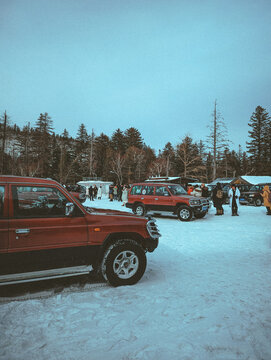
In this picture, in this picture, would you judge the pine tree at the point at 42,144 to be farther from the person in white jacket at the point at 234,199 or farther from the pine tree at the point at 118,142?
the person in white jacket at the point at 234,199

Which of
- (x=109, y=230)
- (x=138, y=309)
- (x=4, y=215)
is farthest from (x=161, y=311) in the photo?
(x=4, y=215)

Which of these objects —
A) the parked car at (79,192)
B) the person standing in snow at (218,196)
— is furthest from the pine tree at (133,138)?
the person standing in snow at (218,196)

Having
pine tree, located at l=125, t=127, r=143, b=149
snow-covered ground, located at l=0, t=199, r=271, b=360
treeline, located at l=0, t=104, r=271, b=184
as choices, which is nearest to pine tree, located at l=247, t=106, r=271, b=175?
treeline, located at l=0, t=104, r=271, b=184

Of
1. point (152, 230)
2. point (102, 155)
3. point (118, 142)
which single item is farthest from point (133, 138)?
point (152, 230)

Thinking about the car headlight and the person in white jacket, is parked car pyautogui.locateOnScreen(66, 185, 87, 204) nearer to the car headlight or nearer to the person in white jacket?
the car headlight

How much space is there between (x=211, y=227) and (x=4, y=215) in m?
8.91

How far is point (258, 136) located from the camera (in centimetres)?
6169

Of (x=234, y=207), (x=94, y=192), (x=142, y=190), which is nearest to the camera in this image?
(x=142, y=190)

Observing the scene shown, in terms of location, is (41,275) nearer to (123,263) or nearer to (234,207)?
(123,263)

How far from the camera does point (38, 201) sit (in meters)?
3.80

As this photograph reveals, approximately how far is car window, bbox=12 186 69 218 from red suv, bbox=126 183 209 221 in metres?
9.07

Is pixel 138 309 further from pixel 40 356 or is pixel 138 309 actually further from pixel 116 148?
pixel 116 148

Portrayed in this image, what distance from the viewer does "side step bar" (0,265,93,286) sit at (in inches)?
131

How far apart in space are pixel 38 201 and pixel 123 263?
1772 millimetres
